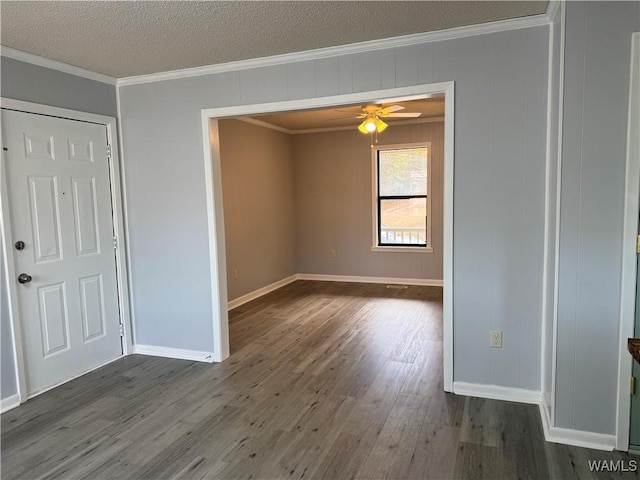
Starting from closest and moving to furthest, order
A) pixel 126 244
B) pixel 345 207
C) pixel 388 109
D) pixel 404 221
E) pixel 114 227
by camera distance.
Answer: pixel 114 227, pixel 126 244, pixel 388 109, pixel 404 221, pixel 345 207

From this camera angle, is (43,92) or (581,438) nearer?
(581,438)

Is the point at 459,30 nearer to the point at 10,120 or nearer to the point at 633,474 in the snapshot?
the point at 633,474

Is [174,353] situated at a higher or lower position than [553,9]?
lower

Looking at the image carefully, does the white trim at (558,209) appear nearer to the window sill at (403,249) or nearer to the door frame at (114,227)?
the door frame at (114,227)

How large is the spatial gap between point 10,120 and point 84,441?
2.25 m

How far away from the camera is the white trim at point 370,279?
22.5 ft

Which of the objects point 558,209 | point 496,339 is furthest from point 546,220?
point 496,339

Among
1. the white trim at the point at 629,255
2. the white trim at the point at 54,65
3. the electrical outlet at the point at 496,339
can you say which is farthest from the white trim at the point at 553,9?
the white trim at the point at 54,65

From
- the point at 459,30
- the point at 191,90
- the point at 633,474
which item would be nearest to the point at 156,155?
the point at 191,90

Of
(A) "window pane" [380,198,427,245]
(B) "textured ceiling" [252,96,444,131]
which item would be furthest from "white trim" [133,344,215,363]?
(A) "window pane" [380,198,427,245]

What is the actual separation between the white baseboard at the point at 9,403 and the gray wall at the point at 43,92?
0.10 feet

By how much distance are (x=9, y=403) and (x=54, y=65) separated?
8.30ft

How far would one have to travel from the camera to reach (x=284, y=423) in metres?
2.78

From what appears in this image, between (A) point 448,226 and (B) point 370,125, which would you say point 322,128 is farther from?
(A) point 448,226
